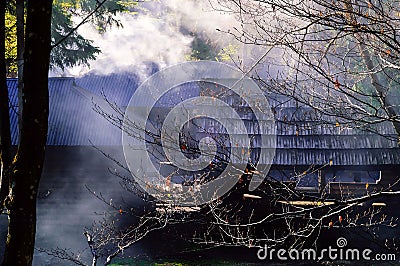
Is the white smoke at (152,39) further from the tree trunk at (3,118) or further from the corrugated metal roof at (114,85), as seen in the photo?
the tree trunk at (3,118)

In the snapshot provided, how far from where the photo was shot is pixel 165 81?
68.6 feet

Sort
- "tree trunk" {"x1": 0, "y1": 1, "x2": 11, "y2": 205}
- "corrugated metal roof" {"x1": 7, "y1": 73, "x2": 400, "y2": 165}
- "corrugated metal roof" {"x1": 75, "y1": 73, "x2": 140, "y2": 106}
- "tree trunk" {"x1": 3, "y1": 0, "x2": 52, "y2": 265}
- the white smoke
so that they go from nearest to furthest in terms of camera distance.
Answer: "tree trunk" {"x1": 3, "y1": 0, "x2": 52, "y2": 265} → "tree trunk" {"x1": 0, "y1": 1, "x2": 11, "y2": 205} → "corrugated metal roof" {"x1": 7, "y1": 73, "x2": 400, "y2": 165} → "corrugated metal roof" {"x1": 75, "y1": 73, "x2": 140, "y2": 106} → the white smoke

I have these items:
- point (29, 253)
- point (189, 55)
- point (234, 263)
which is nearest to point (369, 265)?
point (234, 263)

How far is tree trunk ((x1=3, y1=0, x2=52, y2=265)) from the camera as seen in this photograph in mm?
4199

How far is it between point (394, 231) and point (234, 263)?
18.4 feet

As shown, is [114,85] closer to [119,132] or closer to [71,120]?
[71,120]

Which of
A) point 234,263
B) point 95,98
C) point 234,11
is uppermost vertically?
point 95,98

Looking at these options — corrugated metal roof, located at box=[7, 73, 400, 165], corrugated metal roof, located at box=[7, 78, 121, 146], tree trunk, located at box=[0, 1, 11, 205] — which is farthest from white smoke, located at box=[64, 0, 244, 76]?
tree trunk, located at box=[0, 1, 11, 205]

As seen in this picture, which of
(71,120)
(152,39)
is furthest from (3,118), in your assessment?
(152,39)

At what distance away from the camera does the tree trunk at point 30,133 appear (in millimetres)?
4199

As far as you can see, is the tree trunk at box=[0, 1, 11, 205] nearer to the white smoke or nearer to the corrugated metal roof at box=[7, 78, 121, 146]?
the corrugated metal roof at box=[7, 78, 121, 146]

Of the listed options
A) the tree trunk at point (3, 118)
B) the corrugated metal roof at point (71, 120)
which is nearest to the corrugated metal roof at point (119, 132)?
the corrugated metal roof at point (71, 120)

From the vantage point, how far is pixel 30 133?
425 cm

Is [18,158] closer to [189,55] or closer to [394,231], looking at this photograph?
[394,231]
